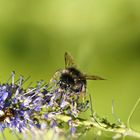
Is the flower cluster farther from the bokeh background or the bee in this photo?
the bokeh background

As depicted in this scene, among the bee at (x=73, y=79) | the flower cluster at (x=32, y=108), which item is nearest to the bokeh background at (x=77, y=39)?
the bee at (x=73, y=79)

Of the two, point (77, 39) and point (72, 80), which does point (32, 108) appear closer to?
point (72, 80)

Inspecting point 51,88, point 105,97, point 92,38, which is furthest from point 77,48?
point 51,88

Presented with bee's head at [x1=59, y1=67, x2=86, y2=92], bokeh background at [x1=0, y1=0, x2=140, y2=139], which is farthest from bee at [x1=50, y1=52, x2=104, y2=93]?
bokeh background at [x1=0, y1=0, x2=140, y2=139]

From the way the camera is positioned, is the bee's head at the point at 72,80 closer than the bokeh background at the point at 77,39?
Yes

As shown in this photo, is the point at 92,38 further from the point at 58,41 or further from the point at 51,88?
the point at 51,88

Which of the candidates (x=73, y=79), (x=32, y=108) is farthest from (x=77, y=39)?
(x=32, y=108)

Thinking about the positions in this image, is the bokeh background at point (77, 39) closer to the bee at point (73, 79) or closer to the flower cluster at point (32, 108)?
the bee at point (73, 79)
